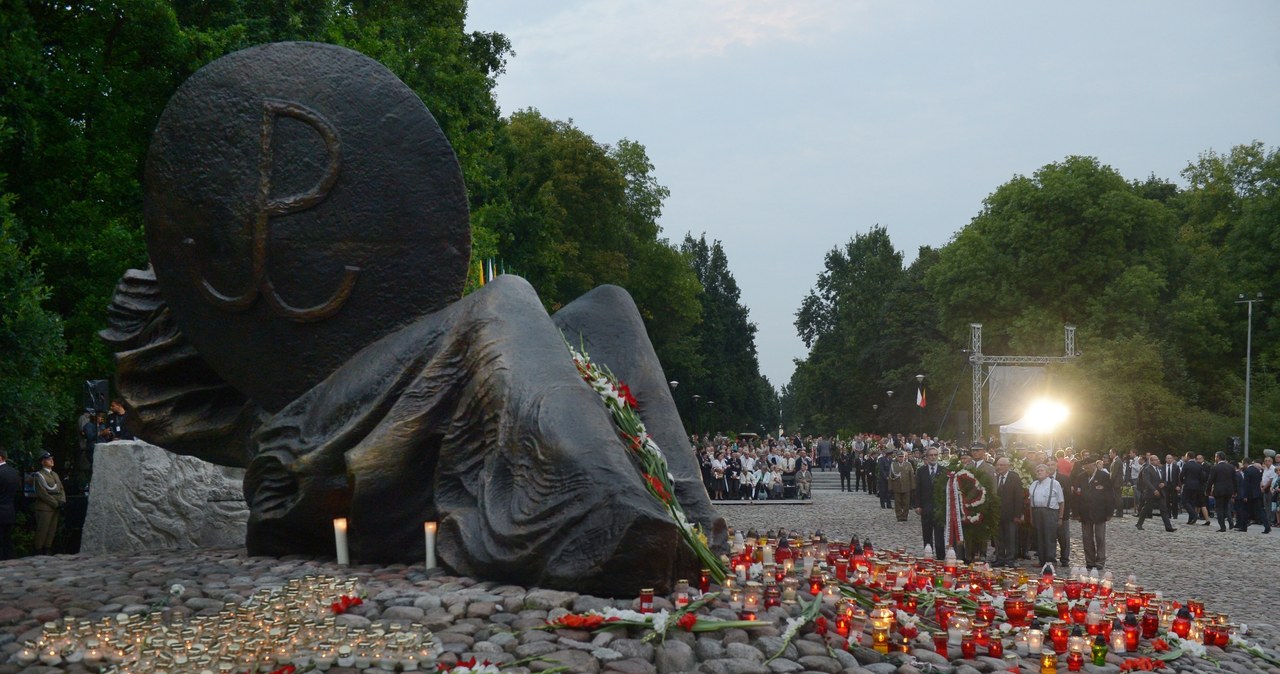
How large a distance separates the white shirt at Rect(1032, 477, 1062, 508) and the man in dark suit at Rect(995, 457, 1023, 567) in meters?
0.21

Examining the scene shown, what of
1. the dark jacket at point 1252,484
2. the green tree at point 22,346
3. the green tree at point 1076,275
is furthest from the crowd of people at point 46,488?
the green tree at point 1076,275

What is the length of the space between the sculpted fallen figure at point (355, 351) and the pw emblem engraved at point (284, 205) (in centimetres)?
2

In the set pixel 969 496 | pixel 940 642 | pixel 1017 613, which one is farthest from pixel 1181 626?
pixel 969 496

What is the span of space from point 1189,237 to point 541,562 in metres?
53.8

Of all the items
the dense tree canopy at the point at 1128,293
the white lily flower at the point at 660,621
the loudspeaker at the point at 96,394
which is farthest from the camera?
the dense tree canopy at the point at 1128,293

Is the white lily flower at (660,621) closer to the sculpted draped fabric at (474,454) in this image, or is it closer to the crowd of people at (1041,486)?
the sculpted draped fabric at (474,454)

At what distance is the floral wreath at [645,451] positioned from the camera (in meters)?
8.20

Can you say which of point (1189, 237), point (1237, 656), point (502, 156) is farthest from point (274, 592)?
point (1189, 237)

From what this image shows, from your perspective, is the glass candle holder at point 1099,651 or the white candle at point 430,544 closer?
the glass candle holder at point 1099,651

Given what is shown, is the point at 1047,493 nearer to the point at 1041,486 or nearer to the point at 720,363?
the point at 1041,486

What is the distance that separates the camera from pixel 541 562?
755 cm

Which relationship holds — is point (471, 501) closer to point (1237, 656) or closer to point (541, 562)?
point (541, 562)

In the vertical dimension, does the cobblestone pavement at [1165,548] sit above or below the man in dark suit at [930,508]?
below

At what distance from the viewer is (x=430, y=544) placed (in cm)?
849
